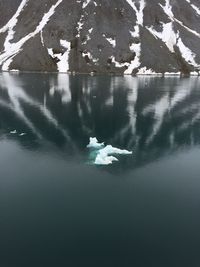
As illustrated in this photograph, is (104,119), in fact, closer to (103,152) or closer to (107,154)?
(107,154)

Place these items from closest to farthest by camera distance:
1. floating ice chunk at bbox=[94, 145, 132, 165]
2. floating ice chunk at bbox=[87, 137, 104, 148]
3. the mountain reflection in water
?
1. floating ice chunk at bbox=[94, 145, 132, 165]
2. floating ice chunk at bbox=[87, 137, 104, 148]
3. the mountain reflection in water

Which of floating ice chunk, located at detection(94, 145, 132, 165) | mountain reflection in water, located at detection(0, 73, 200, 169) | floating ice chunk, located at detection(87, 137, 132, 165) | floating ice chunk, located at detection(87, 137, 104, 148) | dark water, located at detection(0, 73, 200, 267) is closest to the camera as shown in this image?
dark water, located at detection(0, 73, 200, 267)

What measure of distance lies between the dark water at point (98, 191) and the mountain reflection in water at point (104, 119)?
0.24 metres

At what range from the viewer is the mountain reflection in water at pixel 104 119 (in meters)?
69.5

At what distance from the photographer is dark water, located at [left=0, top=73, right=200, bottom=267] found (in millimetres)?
34656

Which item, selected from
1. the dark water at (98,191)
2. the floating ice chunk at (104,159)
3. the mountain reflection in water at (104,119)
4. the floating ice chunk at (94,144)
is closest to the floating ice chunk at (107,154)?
the floating ice chunk at (104,159)

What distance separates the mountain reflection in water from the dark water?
245 mm

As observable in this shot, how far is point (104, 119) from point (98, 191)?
141 ft

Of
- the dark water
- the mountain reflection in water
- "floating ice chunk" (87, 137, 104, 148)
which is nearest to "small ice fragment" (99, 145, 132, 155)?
the dark water

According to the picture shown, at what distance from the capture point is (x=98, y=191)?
47812 mm

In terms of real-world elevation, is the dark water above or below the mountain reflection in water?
below

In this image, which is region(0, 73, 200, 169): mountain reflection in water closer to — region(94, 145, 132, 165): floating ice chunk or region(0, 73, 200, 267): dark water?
region(0, 73, 200, 267): dark water

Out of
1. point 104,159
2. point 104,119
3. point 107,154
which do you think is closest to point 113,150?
point 107,154

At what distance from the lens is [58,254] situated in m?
34.0
